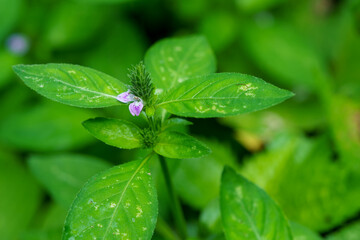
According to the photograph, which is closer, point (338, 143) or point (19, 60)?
point (338, 143)

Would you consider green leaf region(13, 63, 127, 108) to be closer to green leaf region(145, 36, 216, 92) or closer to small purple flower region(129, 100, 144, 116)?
small purple flower region(129, 100, 144, 116)

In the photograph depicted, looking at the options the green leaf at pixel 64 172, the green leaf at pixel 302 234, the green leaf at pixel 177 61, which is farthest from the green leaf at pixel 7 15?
the green leaf at pixel 302 234

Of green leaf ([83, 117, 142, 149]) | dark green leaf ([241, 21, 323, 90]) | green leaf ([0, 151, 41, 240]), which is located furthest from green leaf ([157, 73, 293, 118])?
dark green leaf ([241, 21, 323, 90])

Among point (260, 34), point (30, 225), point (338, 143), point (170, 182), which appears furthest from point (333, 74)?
point (30, 225)

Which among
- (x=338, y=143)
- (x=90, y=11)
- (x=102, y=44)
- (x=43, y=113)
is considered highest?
(x=90, y=11)

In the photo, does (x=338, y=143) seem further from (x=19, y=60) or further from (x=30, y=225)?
(x=19, y=60)

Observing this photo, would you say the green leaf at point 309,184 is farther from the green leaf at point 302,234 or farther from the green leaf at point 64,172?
the green leaf at point 64,172
